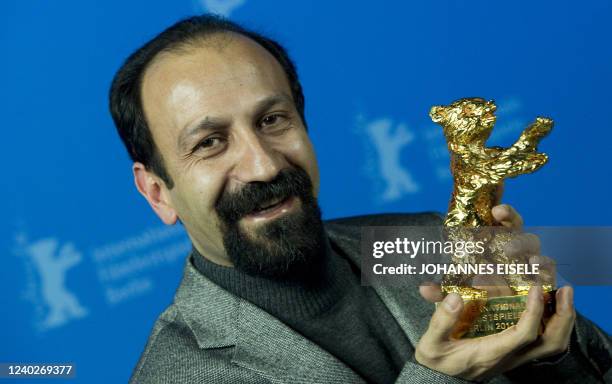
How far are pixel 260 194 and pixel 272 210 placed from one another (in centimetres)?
7

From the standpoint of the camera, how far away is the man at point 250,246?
1778 mm

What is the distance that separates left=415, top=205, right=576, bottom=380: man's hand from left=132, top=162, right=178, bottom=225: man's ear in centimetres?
84

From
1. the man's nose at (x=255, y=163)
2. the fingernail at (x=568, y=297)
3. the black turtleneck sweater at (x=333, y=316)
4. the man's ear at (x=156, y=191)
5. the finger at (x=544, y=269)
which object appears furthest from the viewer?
the man's ear at (x=156, y=191)

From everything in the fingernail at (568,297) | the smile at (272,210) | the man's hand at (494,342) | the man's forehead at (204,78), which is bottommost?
the man's hand at (494,342)

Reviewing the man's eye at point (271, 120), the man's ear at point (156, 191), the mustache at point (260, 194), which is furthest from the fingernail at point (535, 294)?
the man's ear at point (156, 191)

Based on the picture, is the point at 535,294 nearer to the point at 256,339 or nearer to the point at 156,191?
the point at 256,339

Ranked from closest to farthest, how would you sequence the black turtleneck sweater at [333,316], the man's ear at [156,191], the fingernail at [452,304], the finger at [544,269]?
1. the fingernail at [452,304]
2. the finger at [544,269]
3. the black turtleneck sweater at [333,316]
4. the man's ear at [156,191]

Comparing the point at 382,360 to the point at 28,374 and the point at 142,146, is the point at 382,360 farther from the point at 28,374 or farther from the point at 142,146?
the point at 28,374

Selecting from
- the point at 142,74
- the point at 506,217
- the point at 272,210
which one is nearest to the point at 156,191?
the point at 142,74

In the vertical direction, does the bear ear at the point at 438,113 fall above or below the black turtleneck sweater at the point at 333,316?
above

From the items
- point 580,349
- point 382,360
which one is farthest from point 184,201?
point 580,349

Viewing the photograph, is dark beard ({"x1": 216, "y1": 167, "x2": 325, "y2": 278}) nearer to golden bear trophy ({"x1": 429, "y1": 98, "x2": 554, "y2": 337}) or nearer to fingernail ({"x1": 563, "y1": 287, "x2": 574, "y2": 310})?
golden bear trophy ({"x1": 429, "y1": 98, "x2": 554, "y2": 337})

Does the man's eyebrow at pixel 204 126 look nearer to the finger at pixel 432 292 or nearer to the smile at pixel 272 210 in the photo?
the smile at pixel 272 210

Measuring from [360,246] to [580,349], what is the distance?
678 millimetres
